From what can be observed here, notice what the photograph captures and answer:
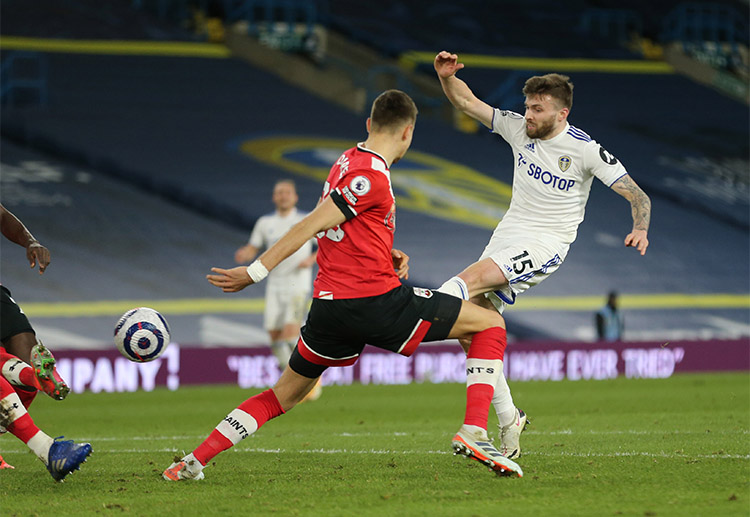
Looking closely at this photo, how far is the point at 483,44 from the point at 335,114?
4964 millimetres

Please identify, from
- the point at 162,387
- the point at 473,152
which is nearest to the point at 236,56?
the point at 473,152

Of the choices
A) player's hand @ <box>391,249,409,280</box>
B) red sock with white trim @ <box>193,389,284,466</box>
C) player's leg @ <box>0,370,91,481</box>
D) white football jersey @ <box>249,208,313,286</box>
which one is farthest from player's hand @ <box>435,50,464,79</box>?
white football jersey @ <box>249,208,313,286</box>

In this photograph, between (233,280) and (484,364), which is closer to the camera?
(233,280)

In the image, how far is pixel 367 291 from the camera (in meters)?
5.29

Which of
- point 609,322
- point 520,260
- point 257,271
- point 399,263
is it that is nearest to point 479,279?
point 520,260

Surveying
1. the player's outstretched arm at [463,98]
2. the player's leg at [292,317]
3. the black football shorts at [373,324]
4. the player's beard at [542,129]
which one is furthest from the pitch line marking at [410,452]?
the player's leg at [292,317]

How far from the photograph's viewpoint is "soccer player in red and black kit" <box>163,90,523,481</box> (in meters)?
5.19

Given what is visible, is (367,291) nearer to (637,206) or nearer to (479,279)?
(479,279)

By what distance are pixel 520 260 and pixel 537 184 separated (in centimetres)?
53

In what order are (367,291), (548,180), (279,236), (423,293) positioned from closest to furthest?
1. (367,291)
2. (423,293)
3. (548,180)
4. (279,236)

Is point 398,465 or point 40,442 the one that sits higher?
point 40,442

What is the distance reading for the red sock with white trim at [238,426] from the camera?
5.54 metres

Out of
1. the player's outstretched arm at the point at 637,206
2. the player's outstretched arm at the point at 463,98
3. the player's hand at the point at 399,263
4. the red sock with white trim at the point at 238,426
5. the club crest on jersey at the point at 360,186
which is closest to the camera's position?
the club crest on jersey at the point at 360,186

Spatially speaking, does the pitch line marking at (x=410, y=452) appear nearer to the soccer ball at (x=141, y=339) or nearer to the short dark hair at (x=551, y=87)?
the soccer ball at (x=141, y=339)
